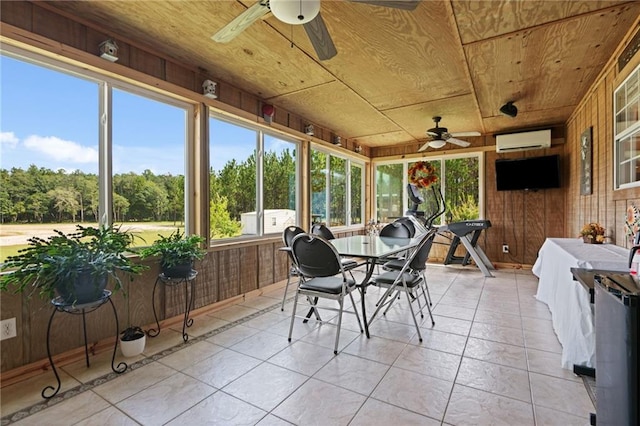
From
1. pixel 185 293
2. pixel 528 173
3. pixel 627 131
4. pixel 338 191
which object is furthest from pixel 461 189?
pixel 185 293

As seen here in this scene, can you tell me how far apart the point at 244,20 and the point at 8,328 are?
2.52 m

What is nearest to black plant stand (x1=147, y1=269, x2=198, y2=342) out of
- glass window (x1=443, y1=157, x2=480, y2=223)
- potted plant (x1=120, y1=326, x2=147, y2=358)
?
potted plant (x1=120, y1=326, x2=147, y2=358)

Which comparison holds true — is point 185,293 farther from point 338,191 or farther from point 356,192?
point 356,192

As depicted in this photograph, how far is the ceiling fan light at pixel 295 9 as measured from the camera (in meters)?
1.58

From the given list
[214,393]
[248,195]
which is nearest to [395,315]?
[214,393]

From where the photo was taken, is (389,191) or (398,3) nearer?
(398,3)

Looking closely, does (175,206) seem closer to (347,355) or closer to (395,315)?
(347,355)

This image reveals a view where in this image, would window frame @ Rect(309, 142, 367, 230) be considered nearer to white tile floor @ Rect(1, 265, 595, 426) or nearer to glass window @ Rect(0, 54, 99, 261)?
white tile floor @ Rect(1, 265, 595, 426)

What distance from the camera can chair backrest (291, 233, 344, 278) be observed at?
2.38 metres

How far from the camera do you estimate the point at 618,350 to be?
1.02 meters

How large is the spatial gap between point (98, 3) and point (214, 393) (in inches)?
109

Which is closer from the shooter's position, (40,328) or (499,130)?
(40,328)

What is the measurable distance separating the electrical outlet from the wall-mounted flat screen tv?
653 cm

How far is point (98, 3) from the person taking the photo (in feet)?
6.97
